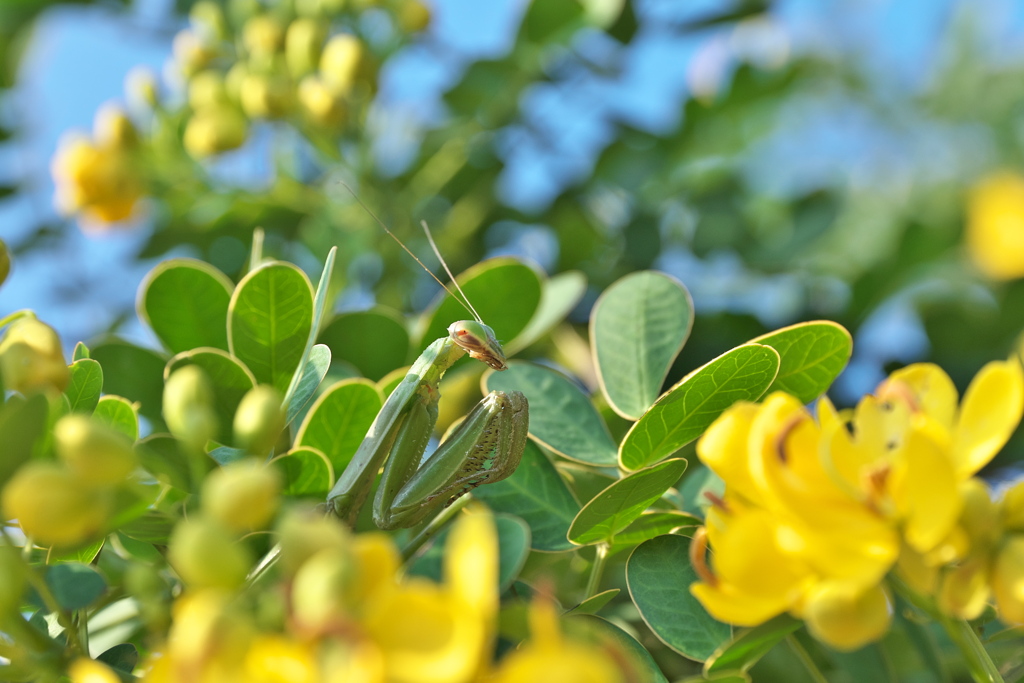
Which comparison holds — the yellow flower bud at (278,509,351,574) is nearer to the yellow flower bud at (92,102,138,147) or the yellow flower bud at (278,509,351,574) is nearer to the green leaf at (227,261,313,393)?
the green leaf at (227,261,313,393)

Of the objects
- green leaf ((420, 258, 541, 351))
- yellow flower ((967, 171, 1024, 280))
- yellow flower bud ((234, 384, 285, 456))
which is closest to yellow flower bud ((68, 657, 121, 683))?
yellow flower bud ((234, 384, 285, 456))

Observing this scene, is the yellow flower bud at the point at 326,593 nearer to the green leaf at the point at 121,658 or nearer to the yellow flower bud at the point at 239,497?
the yellow flower bud at the point at 239,497

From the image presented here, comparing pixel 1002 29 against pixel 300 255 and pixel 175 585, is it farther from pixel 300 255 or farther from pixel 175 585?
pixel 175 585

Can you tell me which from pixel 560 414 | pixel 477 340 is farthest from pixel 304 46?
pixel 560 414

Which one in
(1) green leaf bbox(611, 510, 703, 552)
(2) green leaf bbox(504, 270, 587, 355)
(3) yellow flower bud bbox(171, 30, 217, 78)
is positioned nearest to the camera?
(1) green leaf bbox(611, 510, 703, 552)

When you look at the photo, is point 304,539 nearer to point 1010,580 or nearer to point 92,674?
point 92,674

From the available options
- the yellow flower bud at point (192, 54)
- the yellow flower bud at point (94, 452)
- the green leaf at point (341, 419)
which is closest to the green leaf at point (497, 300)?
the green leaf at point (341, 419)
